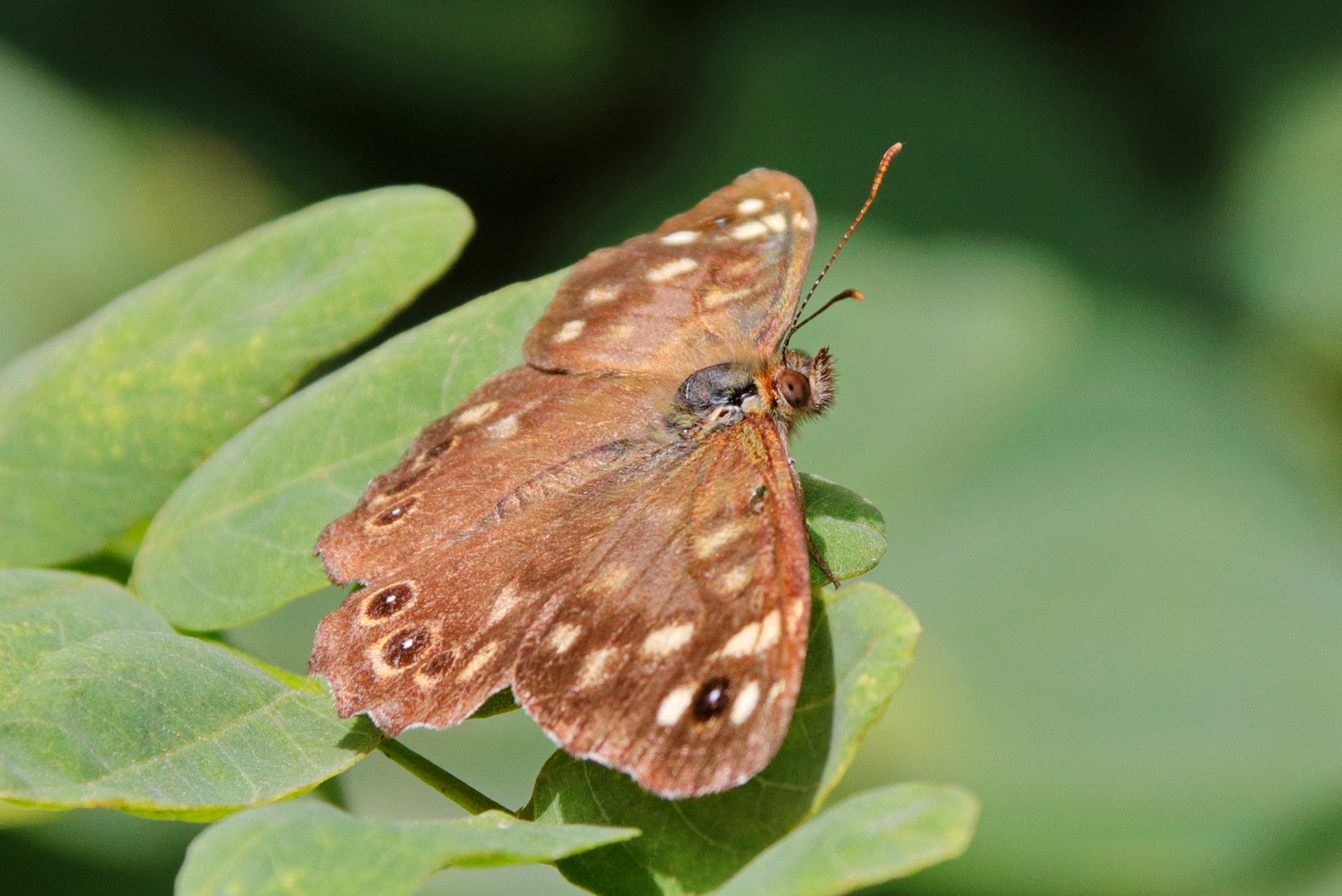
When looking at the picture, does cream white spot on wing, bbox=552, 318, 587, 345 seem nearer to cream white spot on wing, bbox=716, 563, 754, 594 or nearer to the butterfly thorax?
the butterfly thorax

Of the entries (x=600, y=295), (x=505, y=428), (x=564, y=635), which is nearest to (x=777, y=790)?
A: (x=564, y=635)

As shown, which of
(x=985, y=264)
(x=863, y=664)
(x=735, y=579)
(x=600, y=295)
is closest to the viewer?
(x=863, y=664)

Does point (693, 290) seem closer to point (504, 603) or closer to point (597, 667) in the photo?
point (504, 603)

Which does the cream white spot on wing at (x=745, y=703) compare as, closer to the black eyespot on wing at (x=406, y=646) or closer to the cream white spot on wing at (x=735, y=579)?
the cream white spot on wing at (x=735, y=579)

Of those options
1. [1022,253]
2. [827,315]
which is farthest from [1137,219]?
[827,315]

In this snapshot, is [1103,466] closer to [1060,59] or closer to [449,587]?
[1060,59]

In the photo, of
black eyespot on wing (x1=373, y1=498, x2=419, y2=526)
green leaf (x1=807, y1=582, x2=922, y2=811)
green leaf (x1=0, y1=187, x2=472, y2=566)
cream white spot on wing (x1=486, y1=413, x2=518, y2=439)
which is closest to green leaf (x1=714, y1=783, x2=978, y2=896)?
green leaf (x1=807, y1=582, x2=922, y2=811)

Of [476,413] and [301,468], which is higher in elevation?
[476,413]
